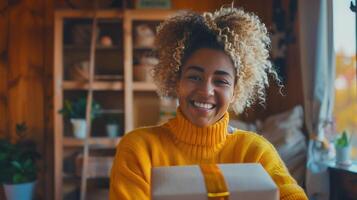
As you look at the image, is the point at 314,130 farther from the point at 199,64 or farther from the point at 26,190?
the point at 26,190

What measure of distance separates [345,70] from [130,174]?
6.07 ft

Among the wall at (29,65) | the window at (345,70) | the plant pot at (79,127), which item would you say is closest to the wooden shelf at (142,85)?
the plant pot at (79,127)

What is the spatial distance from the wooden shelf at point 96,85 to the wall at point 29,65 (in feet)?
1.18

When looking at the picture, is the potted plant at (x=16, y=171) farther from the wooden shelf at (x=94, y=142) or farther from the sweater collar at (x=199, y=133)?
the sweater collar at (x=199, y=133)

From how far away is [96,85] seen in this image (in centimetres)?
265

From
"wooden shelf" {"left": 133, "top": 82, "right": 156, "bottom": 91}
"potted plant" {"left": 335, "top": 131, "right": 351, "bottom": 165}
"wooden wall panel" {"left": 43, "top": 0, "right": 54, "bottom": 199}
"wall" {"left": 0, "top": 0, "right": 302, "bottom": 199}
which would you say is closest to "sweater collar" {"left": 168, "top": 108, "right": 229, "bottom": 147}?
"potted plant" {"left": 335, "top": 131, "right": 351, "bottom": 165}

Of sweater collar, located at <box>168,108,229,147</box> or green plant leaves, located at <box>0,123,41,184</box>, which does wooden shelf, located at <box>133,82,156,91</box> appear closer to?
green plant leaves, located at <box>0,123,41,184</box>

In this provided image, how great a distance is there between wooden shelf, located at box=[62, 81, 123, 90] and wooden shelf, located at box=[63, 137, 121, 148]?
37cm

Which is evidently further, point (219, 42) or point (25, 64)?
point (25, 64)

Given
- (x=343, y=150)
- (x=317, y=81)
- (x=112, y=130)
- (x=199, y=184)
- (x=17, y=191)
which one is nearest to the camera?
(x=199, y=184)

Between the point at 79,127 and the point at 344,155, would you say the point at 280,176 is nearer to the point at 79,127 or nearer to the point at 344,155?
the point at 344,155

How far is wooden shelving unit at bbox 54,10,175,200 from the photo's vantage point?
8.61 ft

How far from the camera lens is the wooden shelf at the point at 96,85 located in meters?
2.64

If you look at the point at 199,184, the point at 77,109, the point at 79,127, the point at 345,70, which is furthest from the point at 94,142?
the point at 199,184
